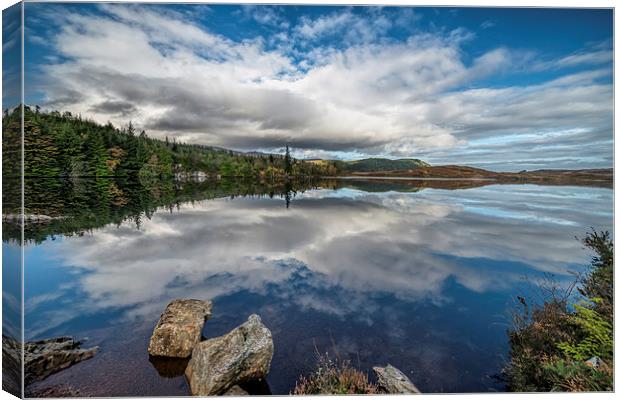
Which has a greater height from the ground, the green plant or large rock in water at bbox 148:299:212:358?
the green plant

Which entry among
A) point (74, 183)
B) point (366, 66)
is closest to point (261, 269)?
point (366, 66)

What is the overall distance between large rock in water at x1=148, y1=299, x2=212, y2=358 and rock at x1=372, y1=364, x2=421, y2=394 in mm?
2401

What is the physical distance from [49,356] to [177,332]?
1.47 metres

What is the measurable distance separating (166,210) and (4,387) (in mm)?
15813

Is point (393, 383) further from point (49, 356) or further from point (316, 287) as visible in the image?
point (49, 356)

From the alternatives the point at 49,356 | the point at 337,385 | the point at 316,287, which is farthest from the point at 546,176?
the point at 49,356

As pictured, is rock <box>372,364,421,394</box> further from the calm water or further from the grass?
the calm water

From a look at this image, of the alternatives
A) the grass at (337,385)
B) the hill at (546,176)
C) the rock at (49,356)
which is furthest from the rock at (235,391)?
the hill at (546,176)

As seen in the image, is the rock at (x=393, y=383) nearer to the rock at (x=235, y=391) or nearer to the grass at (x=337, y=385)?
the grass at (x=337, y=385)

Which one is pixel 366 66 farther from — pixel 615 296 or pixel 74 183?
pixel 74 183

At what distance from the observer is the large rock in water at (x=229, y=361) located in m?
3.12

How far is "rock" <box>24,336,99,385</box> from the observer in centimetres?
334

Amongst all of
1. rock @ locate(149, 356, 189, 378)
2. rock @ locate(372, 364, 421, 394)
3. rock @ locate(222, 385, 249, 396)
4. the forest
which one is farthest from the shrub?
the forest

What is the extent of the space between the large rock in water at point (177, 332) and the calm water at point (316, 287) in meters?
0.23
